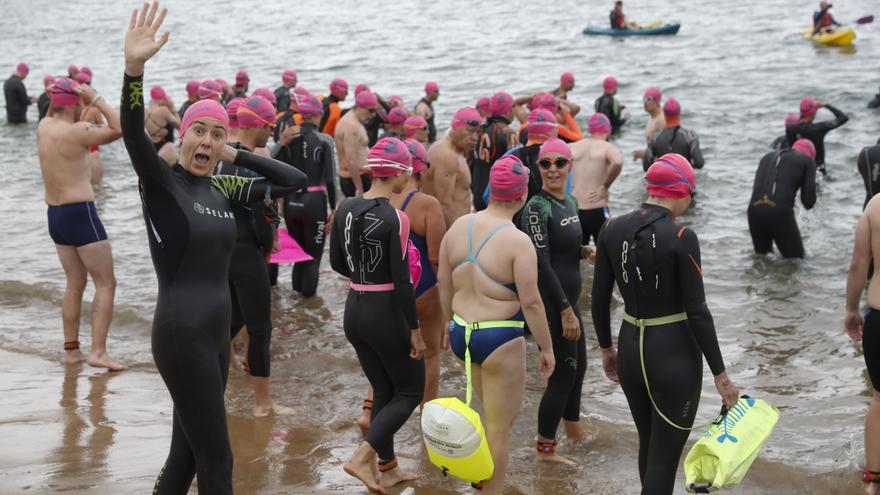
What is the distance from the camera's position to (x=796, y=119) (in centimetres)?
1320

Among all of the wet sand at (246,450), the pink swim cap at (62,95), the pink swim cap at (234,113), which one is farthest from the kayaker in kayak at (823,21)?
the pink swim cap at (62,95)

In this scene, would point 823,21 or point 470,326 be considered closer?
point 470,326

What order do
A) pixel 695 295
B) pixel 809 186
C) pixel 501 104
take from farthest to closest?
pixel 809 186
pixel 501 104
pixel 695 295

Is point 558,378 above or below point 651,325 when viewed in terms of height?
below

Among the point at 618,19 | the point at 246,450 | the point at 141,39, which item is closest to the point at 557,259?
the point at 246,450

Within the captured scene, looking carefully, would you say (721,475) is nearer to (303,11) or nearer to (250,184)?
(250,184)

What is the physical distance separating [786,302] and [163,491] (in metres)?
7.95

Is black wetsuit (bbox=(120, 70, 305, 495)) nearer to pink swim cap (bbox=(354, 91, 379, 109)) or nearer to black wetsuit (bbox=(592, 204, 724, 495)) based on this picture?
black wetsuit (bbox=(592, 204, 724, 495))

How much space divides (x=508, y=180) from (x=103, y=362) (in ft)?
14.3

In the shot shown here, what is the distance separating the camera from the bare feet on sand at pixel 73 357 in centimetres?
788

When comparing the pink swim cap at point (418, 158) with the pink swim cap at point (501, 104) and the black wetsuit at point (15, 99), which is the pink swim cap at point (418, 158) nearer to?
the pink swim cap at point (501, 104)

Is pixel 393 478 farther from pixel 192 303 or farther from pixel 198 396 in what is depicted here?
pixel 192 303

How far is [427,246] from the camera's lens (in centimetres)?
646

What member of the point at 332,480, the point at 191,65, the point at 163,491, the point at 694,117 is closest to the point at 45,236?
the point at 332,480
